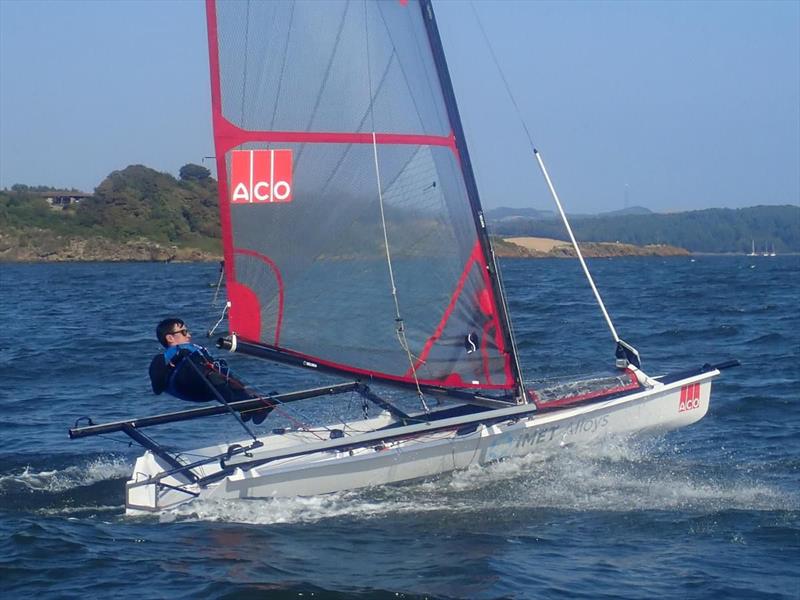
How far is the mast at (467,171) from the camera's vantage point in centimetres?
713

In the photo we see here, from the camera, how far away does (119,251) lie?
57656mm

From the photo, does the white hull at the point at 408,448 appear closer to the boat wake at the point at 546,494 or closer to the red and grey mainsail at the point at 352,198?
the boat wake at the point at 546,494

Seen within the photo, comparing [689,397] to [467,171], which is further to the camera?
[689,397]

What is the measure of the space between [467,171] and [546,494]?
2.13 metres

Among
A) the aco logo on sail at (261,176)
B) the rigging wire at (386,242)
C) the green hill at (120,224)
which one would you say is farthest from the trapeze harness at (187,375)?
the green hill at (120,224)

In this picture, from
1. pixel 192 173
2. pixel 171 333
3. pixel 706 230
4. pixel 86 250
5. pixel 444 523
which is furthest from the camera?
pixel 706 230

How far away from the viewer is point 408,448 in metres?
7.12

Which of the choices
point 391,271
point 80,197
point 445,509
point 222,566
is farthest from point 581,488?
point 80,197

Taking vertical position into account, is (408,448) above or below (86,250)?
below

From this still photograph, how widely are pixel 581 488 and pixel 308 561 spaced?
212 cm

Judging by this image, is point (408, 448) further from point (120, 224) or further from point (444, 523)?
point (120, 224)

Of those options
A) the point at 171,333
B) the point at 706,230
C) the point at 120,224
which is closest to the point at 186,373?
the point at 171,333

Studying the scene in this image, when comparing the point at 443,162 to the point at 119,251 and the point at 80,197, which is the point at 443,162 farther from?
the point at 80,197

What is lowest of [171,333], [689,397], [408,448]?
[408,448]
